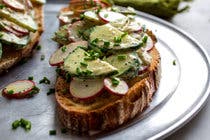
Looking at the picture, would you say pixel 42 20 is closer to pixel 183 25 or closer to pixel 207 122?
pixel 183 25

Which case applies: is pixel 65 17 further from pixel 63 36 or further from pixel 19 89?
pixel 19 89

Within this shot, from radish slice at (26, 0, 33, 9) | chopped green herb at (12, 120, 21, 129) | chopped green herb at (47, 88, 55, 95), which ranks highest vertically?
radish slice at (26, 0, 33, 9)

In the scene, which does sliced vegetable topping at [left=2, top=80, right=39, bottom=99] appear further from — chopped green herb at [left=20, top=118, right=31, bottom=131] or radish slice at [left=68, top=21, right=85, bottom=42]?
radish slice at [left=68, top=21, right=85, bottom=42]

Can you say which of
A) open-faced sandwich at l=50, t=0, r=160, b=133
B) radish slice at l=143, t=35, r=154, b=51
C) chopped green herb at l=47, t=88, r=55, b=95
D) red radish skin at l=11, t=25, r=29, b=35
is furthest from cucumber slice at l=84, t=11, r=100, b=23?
chopped green herb at l=47, t=88, r=55, b=95

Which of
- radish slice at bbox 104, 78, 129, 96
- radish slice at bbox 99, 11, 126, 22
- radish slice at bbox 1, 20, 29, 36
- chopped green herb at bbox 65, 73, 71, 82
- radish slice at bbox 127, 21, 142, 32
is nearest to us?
radish slice at bbox 104, 78, 129, 96

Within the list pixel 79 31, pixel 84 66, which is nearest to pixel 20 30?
pixel 79 31

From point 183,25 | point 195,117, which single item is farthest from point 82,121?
point 183,25
